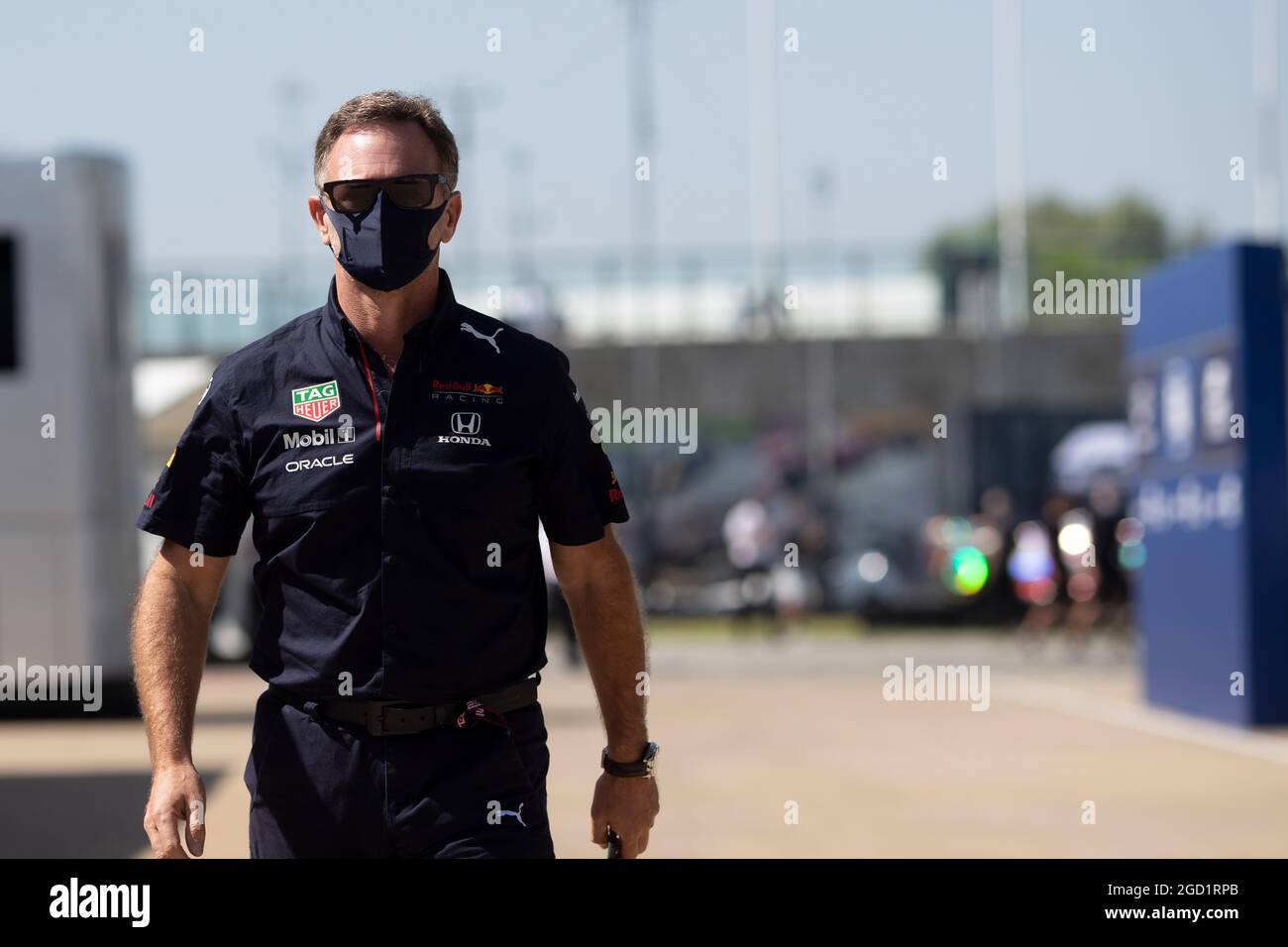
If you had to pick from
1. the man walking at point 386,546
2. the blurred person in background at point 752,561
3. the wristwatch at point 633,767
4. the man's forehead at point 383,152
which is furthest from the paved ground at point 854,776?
the blurred person in background at point 752,561

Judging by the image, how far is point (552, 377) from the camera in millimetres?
3645

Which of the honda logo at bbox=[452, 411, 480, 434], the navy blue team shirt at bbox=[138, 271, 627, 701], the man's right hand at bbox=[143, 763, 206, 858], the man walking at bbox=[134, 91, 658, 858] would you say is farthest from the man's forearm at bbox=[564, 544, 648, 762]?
the man's right hand at bbox=[143, 763, 206, 858]

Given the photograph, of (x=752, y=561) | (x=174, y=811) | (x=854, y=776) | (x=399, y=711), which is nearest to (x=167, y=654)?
Answer: (x=174, y=811)

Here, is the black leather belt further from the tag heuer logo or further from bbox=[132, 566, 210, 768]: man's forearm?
the tag heuer logo

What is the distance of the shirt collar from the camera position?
362 centimetres

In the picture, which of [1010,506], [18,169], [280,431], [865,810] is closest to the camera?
[280,431]

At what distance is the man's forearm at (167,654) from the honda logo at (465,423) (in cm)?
57

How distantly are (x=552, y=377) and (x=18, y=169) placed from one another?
40.0ft

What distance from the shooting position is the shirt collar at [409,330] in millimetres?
3615

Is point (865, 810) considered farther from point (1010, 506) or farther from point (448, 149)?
point (1010, 506)

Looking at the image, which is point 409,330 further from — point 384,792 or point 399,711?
point 384,792

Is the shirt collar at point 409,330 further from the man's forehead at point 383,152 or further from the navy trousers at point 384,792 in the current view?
the navy trousers at point 384,792

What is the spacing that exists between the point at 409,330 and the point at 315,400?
0.23m

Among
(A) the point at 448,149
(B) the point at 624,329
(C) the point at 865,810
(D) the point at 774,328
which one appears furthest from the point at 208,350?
(A) the point at 448,149
